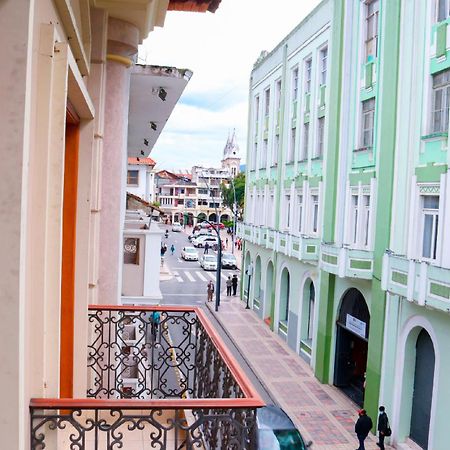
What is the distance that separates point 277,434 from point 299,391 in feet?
18.6

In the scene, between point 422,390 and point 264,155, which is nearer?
point 422,390

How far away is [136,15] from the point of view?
242 inches

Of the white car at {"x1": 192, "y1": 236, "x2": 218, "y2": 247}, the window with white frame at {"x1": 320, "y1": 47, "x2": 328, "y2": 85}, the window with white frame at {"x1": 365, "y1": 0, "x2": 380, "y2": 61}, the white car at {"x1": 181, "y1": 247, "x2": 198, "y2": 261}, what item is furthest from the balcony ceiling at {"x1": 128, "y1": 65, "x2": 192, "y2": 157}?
the white car at {"x1": 192, "y1": 236, "x2": 218, "y2": 247}

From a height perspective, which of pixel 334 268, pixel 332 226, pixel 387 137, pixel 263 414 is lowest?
pixel 263 414

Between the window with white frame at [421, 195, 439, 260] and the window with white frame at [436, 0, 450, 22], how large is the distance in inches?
142

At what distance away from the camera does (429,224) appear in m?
11.9

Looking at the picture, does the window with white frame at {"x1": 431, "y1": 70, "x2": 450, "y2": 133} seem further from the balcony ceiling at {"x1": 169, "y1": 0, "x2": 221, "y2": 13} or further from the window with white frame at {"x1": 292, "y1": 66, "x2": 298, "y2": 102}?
the window with white frame at {"x1": 292, "y1": 66, "x2": 298, "y2": 102}

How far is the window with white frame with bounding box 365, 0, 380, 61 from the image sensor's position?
1492 centimetres

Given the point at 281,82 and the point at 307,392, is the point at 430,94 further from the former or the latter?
the point at 281,82

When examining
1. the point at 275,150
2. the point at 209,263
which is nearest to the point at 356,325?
the point at 275,150

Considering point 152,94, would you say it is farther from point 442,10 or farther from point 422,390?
point 422,390

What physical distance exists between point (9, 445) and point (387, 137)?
1218 centimetres

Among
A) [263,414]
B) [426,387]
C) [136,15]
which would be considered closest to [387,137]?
[426,387]

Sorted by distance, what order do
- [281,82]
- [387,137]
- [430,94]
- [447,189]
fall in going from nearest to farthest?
[447,189] < [430,94] < [387,137] < [281,82]
